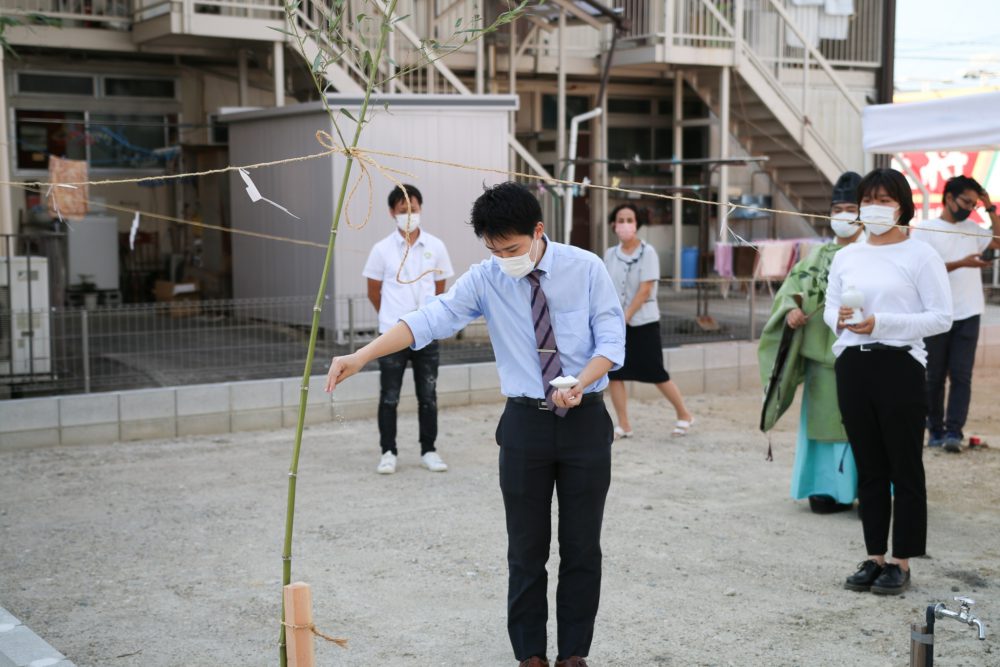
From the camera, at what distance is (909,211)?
494cm

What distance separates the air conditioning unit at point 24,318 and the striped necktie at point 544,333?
18.5 feet

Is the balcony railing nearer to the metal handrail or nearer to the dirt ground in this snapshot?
the metal handrail

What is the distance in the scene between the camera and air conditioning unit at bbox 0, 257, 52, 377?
8523mm

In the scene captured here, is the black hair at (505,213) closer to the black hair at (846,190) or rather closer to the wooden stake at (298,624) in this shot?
the wooden stake at (298,624)

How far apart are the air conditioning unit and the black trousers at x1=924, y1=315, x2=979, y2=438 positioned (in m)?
6.54

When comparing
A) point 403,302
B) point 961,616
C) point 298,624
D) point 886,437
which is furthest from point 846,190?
point 298,624

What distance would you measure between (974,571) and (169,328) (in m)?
6.64

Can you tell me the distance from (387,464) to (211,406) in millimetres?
1988

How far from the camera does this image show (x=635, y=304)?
8.23 metres

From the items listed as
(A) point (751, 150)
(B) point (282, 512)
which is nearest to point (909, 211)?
(B) point (282, 512)

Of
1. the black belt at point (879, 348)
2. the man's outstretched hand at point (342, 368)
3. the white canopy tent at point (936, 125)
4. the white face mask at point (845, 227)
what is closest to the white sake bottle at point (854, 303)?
the black belt at point (879, 348)

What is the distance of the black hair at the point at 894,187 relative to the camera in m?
4.90

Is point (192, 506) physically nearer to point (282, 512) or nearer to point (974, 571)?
point (282, 512)

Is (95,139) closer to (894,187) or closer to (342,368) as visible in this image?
(894,187)
